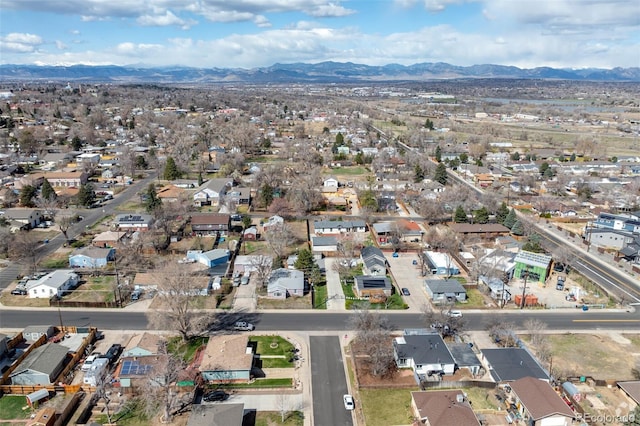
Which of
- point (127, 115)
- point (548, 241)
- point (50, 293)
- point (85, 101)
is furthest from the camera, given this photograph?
point (85, 101)

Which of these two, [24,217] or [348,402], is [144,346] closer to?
[348,402]

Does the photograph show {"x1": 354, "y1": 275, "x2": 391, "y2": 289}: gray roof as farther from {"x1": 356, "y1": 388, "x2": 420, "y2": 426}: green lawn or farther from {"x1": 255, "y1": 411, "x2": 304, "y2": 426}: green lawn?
{"x1": 255, "y1": 411, "x2": 304, "y2": 426}: green lawn

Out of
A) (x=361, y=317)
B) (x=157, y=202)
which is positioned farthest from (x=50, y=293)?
(x=361, y=317)

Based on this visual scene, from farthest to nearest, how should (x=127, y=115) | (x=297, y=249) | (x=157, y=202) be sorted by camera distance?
(x=127, y=115) < (x=157, y=202) < (x=297, y=249)

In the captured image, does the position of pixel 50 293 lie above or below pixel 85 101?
below

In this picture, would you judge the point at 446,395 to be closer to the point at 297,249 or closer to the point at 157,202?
the point at 297,249

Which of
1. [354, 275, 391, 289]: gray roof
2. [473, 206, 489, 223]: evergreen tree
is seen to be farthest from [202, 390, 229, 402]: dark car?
[473, 206, 489, 223]: evergreen tree
